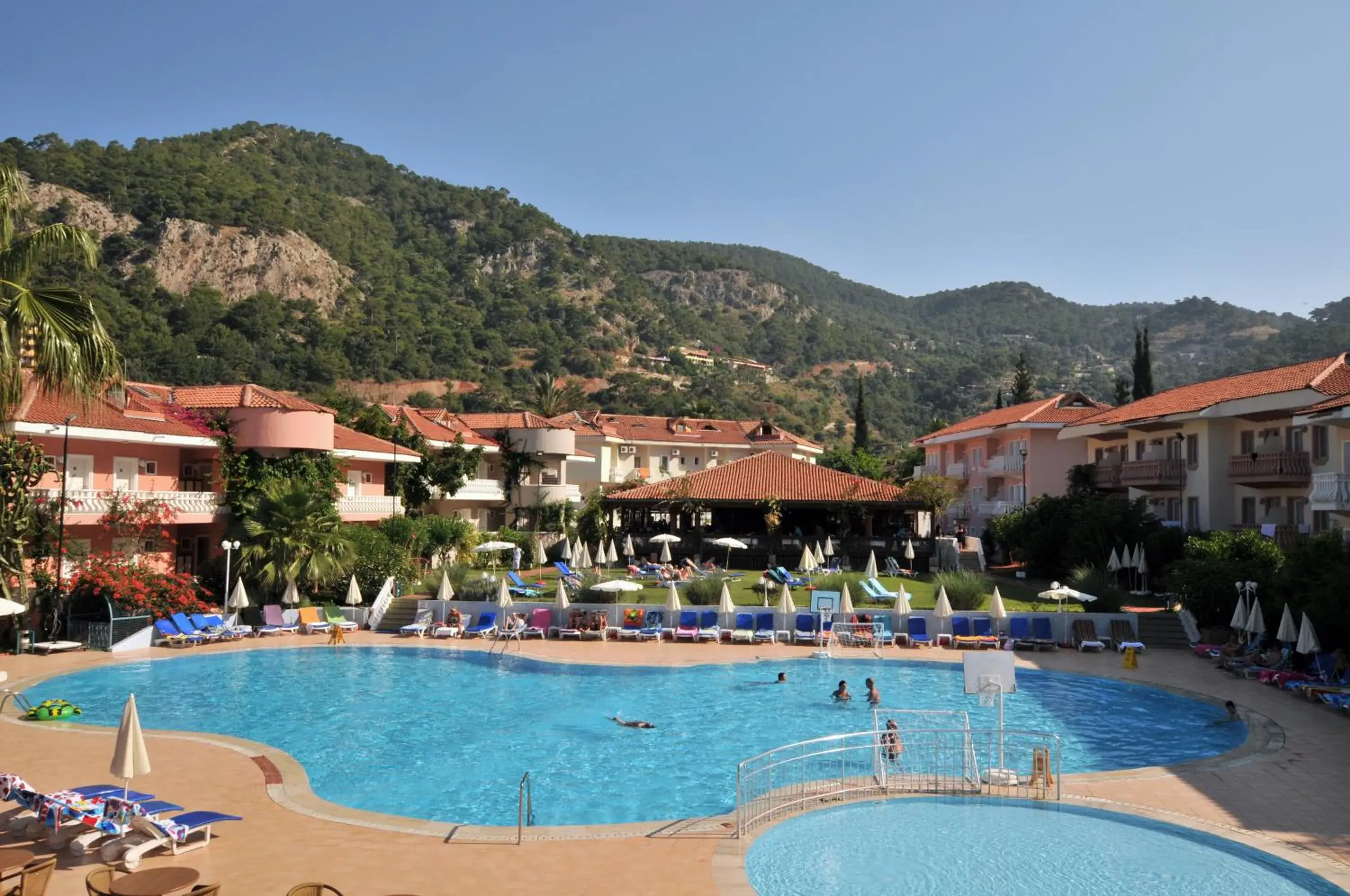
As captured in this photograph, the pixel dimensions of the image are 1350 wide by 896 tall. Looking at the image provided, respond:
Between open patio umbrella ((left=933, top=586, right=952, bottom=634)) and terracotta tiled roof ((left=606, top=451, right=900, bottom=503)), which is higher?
terracotta tiled roof ((left=606, top=451, right=900, bottom=503))

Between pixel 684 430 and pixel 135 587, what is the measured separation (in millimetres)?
52372

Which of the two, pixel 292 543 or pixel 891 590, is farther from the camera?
pixel 891 590

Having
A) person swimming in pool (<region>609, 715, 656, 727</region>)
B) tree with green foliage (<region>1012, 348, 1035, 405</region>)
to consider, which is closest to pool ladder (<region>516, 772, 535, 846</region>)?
person swimming in pool (<region>609, 715, 656, 727</region>)

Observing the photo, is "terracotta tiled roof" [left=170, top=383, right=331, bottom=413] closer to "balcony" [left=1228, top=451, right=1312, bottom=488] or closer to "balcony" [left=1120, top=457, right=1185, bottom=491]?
"balcony" [left=1120, top=457, right=1185, bottom=491]

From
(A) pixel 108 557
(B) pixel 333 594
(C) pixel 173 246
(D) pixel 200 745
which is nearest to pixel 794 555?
(B) pixel 333 594

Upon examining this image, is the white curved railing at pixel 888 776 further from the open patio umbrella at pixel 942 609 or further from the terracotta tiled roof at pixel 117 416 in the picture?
the terracotta tiled roof at pixel 117 416

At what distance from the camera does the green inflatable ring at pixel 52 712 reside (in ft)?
61.2

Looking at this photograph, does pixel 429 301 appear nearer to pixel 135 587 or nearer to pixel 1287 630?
pixel 135 587

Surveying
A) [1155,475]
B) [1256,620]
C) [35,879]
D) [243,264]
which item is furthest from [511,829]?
[243,264]

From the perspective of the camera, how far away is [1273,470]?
3173 centimetres

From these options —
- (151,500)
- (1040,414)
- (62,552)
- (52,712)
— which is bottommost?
(52,712)

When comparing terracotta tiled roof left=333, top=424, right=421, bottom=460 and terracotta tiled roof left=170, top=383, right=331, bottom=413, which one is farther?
terracotta tiled roof left=333, top=424, right=421, bottom=460

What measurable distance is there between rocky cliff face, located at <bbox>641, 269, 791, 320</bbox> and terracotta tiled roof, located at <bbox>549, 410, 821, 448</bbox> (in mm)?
84197

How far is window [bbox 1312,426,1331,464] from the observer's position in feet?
98.3
